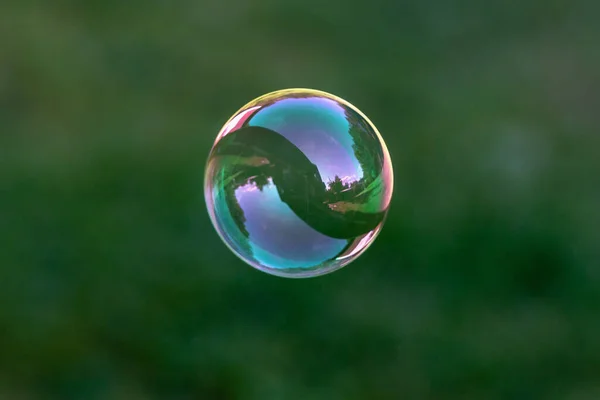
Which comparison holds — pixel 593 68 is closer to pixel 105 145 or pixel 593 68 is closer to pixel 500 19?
pixel 500 19

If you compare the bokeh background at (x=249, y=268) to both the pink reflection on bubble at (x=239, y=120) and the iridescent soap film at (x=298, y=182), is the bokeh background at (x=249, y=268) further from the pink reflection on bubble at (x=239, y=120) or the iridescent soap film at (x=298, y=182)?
the pink reflection on bubble at (x=239, y=120)

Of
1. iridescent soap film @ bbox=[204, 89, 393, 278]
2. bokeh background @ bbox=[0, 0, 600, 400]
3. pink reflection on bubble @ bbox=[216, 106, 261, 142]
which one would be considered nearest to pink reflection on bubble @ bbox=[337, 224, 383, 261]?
iridescent soap film @ bbox=[204, 89, 393, 278]

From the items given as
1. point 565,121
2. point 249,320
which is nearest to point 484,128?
point 565,121

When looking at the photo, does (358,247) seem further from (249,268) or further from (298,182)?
(249,268)

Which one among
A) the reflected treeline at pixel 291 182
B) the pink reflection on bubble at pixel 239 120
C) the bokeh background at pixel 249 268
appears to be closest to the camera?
the reflected treeline at pixel 291 182

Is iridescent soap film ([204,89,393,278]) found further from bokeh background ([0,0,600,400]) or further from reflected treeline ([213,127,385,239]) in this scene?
bokeh background ([0,0,600,400])

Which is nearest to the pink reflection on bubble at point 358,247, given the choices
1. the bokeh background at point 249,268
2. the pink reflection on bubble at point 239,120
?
the pink reflection on bubble at point 239,120
